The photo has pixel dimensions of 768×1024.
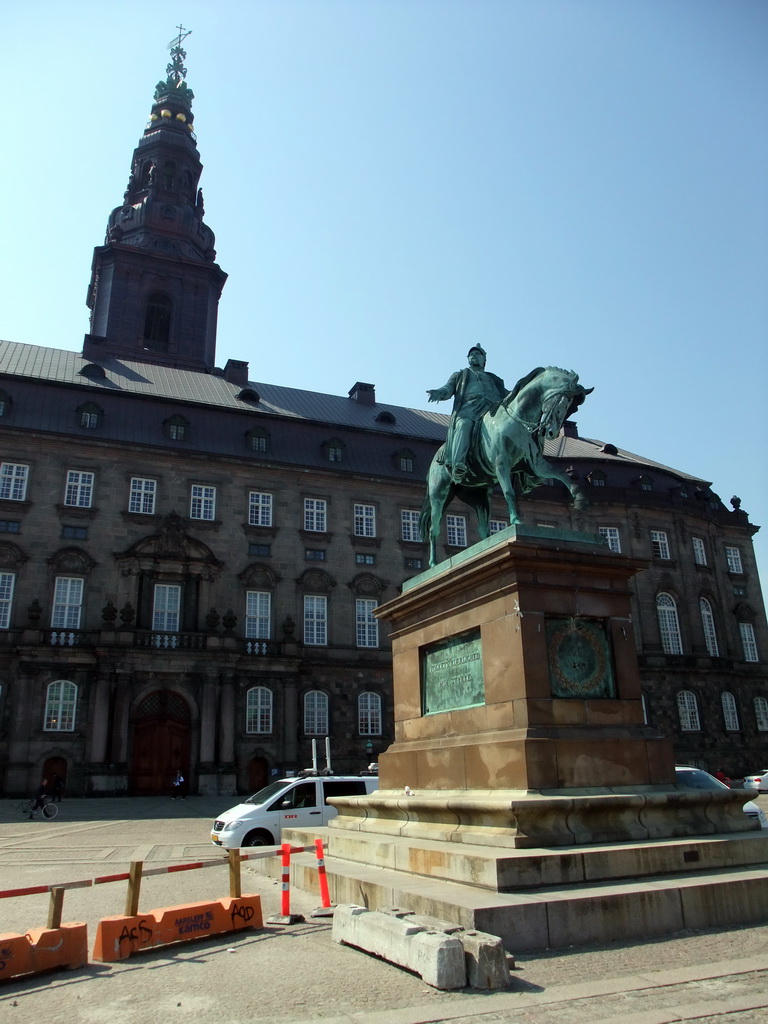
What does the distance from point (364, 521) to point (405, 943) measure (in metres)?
38.2

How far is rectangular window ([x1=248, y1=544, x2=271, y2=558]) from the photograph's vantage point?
41.4 metres

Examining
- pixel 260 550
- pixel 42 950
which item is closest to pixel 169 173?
pixel 260 550

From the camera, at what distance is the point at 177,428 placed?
1665 inches

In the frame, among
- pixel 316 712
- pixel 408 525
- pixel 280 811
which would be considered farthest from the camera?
pixel 408 525

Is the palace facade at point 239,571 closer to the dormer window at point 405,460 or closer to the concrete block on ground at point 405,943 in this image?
the dormer window at point 405,460

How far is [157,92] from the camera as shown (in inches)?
2886

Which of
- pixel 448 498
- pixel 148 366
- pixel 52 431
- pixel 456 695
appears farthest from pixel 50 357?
pixel 456 695

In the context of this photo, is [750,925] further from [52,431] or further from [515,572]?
[52,431]

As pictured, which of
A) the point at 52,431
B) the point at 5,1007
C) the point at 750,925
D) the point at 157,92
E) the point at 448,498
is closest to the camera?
the point at 5,1007

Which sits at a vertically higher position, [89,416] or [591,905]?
[89,416]

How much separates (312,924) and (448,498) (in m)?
7.01

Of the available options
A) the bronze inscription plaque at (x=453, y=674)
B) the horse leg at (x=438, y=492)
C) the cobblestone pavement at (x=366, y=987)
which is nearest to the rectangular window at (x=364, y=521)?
the horse leg at (x=438, y=492)

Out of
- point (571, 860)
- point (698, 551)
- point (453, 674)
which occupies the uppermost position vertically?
point (698, 551)

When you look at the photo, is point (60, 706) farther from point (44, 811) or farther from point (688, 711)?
point (688, 711)
